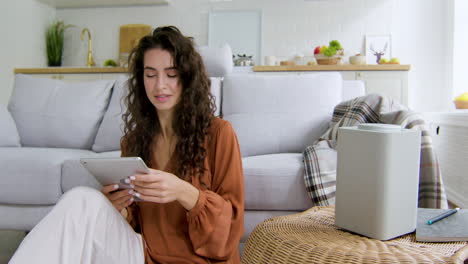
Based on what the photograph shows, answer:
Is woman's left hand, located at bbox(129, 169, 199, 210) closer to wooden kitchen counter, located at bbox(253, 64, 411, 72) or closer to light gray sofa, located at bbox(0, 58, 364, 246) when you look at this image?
light gray sofa, located at bbox(0, 58, 364, 246)

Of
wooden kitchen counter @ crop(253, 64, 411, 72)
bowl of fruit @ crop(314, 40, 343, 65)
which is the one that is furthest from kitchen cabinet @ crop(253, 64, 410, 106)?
bowl of fruit @ crop(314, 40, 343, 65)

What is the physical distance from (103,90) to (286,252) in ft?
6.70

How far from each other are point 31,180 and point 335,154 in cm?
143

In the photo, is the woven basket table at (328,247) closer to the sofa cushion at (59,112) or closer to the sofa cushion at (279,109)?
the sofa cushion at (279,109)

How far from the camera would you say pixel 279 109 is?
215cm

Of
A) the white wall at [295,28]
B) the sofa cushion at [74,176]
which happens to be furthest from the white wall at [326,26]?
the sofa cushion at [74,176]

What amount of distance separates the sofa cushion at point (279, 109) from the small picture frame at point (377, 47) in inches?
98.8

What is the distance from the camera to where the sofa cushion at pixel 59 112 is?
7.80 ft

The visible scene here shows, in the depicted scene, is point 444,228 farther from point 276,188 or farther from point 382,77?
point 382,77

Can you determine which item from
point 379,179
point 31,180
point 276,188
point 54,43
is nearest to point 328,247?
point 379,179

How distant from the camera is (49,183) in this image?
1877mm

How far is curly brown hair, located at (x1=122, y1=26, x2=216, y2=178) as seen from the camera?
3.67 ft

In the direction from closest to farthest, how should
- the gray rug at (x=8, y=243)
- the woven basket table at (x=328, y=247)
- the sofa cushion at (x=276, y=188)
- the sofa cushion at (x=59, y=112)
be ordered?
the woven basket table at (x=328, y=247), the sofa cushion at (x=276, y=188), the gray rug at (x=8, y=243), the sofa cushion at (x=59, y=112)

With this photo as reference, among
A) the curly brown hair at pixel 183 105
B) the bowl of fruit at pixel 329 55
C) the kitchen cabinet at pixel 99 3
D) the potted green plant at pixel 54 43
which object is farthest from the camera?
the potted green plant at pixel 54 43
